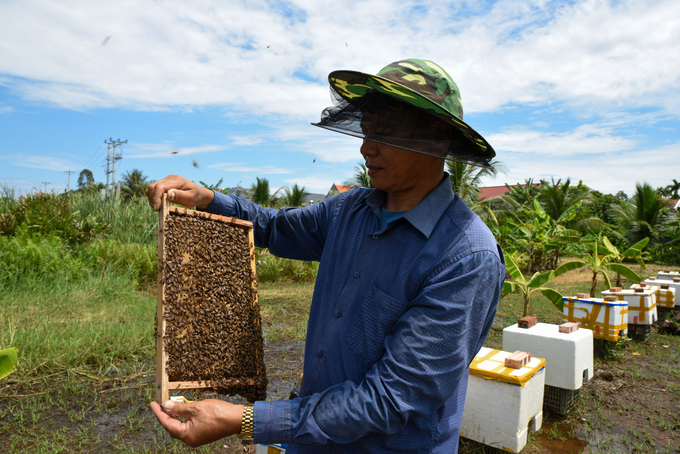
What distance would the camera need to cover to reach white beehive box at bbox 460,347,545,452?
352 centimetres

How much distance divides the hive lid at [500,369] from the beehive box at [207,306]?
2.11 meters

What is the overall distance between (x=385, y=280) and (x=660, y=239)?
28.0 m

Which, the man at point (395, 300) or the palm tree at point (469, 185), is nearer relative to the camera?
the man at point (395, 300)

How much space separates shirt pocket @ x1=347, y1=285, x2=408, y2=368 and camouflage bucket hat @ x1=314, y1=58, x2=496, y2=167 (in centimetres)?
59

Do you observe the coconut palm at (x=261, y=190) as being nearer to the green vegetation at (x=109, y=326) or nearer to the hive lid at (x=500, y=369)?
the green vegetation at (x=109, y=326)

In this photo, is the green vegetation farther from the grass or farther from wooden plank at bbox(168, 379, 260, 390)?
wooden plank at bbox(168, 379, 260, 390)

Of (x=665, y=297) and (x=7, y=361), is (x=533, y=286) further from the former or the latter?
(x=7, y=361)

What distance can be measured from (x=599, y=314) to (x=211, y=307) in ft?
19.1

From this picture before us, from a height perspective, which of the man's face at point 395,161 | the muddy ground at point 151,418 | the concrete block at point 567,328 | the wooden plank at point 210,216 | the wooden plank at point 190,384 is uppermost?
the man's face at point 395,161

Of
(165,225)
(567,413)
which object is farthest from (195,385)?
(567,413)

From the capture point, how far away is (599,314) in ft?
20.1

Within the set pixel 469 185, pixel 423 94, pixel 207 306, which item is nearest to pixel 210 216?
pixel 207 306

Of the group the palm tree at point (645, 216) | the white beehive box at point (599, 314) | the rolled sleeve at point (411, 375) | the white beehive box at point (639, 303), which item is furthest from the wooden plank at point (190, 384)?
the palm tree at point (645, 216)

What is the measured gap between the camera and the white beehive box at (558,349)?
14.6ft
